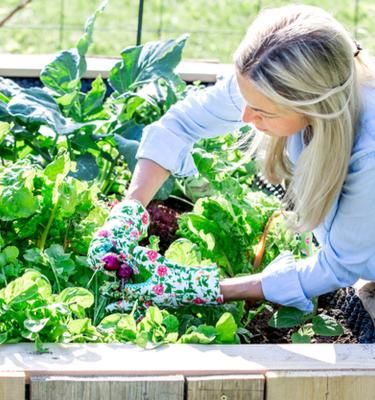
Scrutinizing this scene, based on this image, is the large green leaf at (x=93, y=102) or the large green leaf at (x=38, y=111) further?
the large green leaf at (x=93, y=102)

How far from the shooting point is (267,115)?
2066 millimetres

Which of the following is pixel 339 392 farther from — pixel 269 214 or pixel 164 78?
pixel 164 78

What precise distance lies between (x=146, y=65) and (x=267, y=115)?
3.10 ft

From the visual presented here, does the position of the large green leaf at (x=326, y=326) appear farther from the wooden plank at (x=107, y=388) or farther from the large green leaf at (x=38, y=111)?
the large green leaf at (x=38, y=111)

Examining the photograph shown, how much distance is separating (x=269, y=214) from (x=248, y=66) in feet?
2.08

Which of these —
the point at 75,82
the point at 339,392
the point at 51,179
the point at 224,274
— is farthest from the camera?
the point at 75,82

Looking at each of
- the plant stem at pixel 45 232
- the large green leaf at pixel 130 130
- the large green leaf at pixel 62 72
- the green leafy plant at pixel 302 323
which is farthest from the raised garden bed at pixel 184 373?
the large green leaf at pixel 62 72

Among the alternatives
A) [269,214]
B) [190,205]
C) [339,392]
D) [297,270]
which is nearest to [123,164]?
[190,205]

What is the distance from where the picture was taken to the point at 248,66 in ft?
6.69

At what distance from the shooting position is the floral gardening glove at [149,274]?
2201 millimetres

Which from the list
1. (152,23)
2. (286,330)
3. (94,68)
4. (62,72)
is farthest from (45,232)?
(152,23)

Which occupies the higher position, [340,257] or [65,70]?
[65,70]

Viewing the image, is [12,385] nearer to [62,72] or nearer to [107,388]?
[107,388]

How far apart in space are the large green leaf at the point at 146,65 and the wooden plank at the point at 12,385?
1.20 metres
